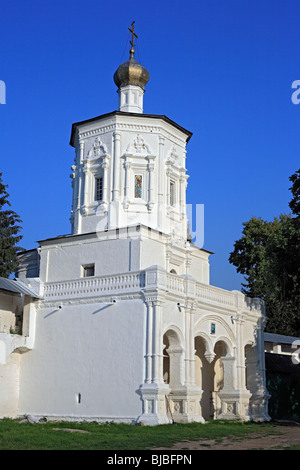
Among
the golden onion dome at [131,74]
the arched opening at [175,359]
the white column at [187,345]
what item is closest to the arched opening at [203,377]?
the white column at [187,345]

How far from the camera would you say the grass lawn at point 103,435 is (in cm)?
1348

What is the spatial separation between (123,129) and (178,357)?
1002 centimetres

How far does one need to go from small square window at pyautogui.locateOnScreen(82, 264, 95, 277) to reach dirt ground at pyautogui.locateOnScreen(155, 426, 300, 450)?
9643 millimetres

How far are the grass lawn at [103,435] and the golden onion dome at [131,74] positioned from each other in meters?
15.1

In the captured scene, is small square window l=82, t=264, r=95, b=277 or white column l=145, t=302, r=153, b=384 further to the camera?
small square window l=82, t=264, r=95, b=277

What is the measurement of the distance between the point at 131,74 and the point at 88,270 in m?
9.27

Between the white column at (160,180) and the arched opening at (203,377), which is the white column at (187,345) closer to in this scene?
the arched opening at (203,377)

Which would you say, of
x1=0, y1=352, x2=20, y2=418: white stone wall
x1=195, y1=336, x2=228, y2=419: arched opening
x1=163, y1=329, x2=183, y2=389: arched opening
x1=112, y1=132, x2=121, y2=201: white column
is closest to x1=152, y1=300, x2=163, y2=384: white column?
x1=163, y1=329, x2=183, y2=389: arched opening

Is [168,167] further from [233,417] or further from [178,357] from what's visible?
[233,417]

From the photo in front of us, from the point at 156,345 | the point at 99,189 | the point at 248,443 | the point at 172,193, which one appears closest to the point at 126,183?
the point at 99,189

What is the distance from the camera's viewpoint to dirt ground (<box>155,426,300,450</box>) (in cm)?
1405

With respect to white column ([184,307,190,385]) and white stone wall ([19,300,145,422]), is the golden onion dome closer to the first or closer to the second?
white stone wall ([19,300,145,422])

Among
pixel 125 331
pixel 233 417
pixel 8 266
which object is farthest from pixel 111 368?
pixel 8 266

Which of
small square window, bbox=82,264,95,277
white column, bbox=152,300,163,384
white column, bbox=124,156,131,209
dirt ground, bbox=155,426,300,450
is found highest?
white column, bbox=124,156,131,209
